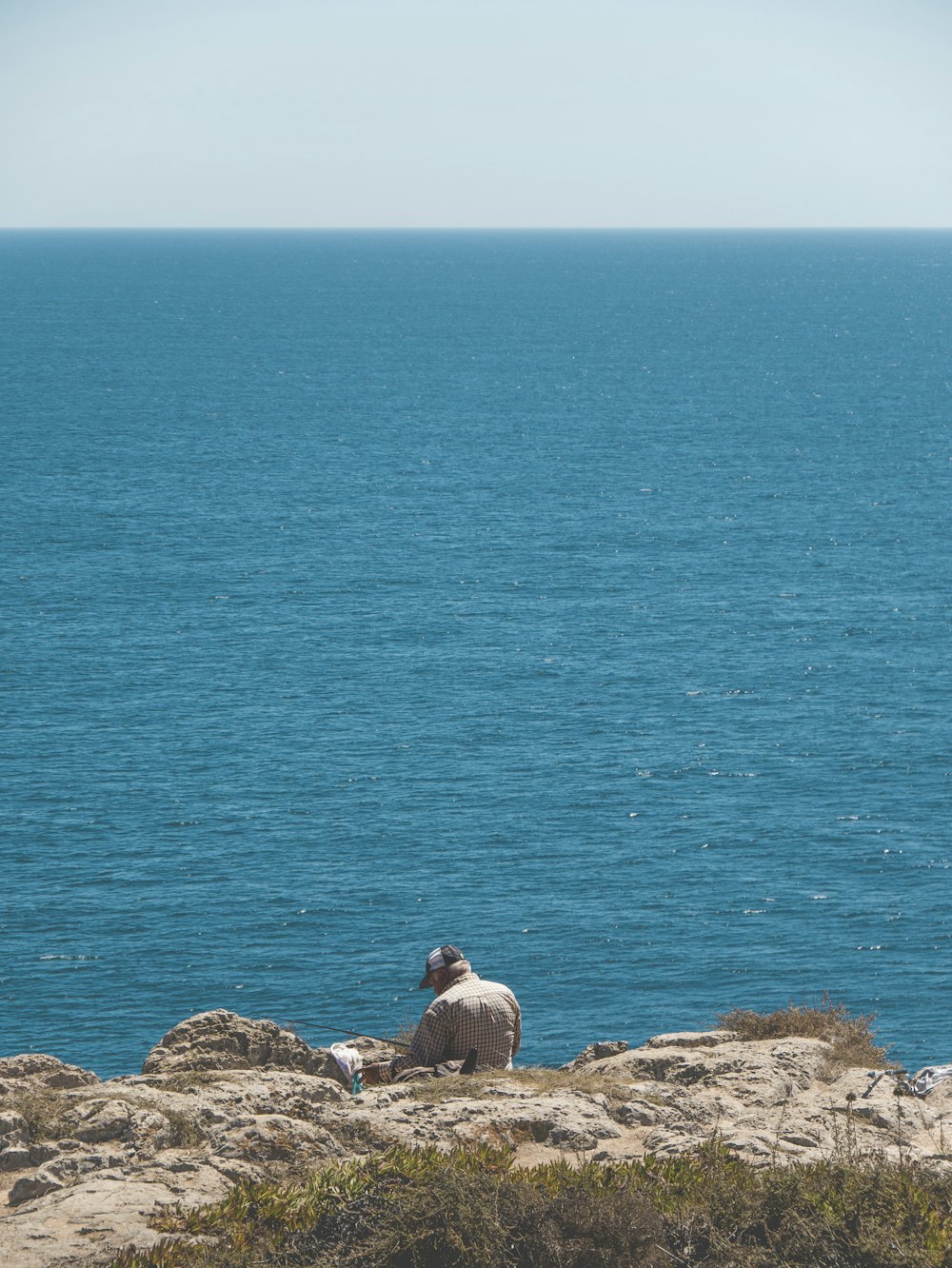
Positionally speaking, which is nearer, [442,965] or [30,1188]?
[30,1188]

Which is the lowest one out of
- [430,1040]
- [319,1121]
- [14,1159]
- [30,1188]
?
[30,1188]

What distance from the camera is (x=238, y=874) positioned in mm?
69188

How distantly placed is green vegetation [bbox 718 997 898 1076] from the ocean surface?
3251 centimetres

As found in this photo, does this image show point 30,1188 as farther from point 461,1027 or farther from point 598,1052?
point 598,1052

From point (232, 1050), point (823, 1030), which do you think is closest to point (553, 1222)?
point (232, 1050)

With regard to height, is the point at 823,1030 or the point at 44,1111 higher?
the point at 823,1030

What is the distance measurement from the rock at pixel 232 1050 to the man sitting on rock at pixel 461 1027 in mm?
1281

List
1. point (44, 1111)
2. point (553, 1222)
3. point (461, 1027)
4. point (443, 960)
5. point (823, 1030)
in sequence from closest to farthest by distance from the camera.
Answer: point (553, 1222) < point (44, 1111) < point (461, 1027) < point (443, 960) < point (823, 1030)

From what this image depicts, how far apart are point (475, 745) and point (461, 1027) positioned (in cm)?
6704

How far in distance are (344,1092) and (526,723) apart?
71.0 metres

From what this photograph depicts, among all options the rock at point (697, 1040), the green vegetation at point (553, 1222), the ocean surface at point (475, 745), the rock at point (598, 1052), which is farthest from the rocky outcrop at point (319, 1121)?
the ocean surface at point (475, 745)

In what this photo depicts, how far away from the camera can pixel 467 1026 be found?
16.7 m

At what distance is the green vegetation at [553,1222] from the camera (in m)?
11.8

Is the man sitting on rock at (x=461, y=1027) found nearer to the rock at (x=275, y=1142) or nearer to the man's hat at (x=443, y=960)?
the man's hat at (x=443, y=960)
